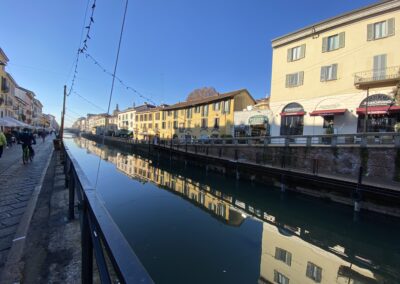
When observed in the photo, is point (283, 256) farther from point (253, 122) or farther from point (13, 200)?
point (253, 122)

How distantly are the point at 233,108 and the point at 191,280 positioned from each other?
26.9m

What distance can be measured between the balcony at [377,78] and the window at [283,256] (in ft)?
48.4

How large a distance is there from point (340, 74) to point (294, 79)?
3949 millimetres

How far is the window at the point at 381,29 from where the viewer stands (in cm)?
1612

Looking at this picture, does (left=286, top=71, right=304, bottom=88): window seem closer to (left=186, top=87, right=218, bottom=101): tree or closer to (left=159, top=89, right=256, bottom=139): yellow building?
(left=159, top=89, right=256, bottom=139): yellow building

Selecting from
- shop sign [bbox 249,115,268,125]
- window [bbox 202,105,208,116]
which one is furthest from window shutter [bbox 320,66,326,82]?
window [bbox 202,105,208,116]

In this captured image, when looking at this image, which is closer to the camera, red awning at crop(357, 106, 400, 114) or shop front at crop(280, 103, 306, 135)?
red awning at crop(357, 106, 400, 114)

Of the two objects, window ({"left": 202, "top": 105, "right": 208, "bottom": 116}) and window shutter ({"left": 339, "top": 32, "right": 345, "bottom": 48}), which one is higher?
window shutter ({"left": 339, "top": 32, "right": 345, "bottom": 48})

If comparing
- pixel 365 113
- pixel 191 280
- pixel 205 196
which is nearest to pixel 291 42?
pixel 365 113

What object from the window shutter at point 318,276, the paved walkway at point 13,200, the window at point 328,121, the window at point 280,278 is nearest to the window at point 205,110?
the window at point 328,121

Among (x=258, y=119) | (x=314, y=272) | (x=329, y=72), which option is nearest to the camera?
(x=314, y=272)

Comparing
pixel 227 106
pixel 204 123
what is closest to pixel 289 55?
pixel 227 106

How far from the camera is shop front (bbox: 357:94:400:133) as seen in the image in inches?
620

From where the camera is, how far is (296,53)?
21.7 metres
